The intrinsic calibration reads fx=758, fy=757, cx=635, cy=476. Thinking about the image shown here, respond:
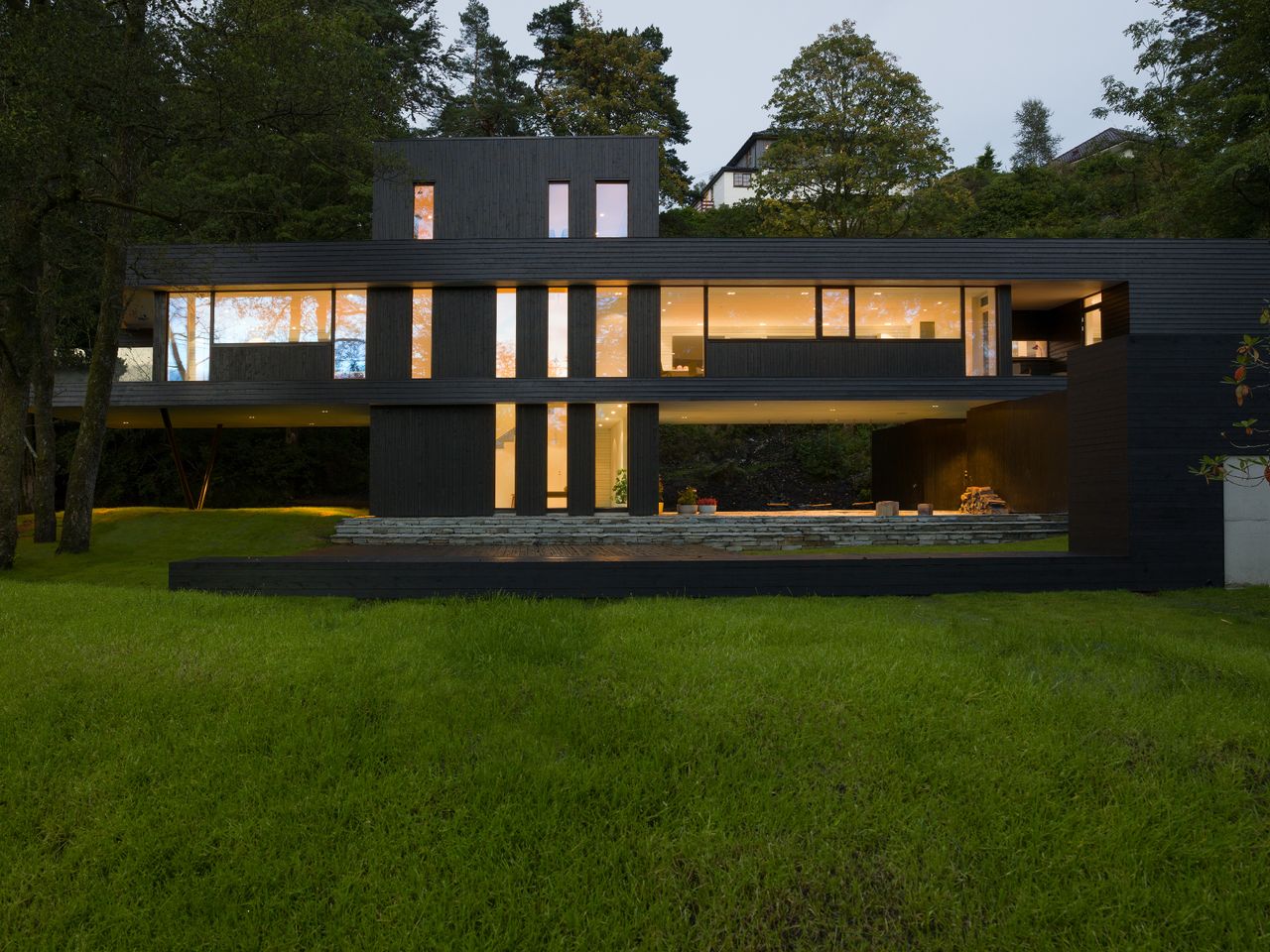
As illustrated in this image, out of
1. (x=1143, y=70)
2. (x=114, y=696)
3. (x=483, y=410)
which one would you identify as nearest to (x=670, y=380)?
(x=483, y=410)

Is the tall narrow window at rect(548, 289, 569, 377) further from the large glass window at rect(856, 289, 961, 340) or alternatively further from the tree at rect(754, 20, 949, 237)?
the tree at rect(754, 20, 949, 237)

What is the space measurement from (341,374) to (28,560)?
6770 millimetres

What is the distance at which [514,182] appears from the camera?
17.9 m

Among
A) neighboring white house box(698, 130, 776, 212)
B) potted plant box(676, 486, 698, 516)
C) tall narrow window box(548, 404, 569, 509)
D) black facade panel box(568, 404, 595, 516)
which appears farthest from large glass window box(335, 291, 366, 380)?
neighboring white house box(698, 130, 776, 212)

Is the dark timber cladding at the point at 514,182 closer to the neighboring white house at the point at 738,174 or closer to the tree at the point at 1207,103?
the tree at the point at 1207,103

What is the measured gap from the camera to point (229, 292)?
1692cm

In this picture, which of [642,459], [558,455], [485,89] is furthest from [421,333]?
[485,89]

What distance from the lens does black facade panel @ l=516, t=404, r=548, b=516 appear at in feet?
53.9

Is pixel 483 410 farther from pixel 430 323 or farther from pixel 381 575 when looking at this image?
pixel 381 575

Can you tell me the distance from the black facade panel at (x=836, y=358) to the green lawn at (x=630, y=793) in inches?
479

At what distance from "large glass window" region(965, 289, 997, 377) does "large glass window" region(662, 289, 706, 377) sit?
20.0 ft

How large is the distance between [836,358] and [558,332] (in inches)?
249

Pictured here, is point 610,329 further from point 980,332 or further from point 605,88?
point 605,88

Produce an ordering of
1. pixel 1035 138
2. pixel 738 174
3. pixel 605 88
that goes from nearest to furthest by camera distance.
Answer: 1. pixel 605 88
2. pixel 738 174
3. pixel 1035 138
